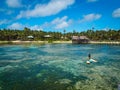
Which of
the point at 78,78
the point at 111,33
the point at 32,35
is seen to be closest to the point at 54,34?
the point at 32,35

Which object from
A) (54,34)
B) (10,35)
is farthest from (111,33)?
(10,35)

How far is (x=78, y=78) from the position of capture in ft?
86.5

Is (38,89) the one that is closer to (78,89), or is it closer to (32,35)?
(78,89)

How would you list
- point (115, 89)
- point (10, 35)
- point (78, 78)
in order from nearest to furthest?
point (115, 89)
point (78, 78)
point (10, 35)

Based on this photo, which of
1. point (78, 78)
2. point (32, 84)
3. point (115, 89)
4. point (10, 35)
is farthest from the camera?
point (10, 35)

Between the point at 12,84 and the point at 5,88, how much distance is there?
1616 mm

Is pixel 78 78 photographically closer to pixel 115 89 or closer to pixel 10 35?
pixel 115 89

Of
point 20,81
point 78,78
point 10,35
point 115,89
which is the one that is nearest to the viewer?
point 115,89

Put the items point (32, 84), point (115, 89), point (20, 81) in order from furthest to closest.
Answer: point (20, 81)
point (32, 84)
point (115, 89)

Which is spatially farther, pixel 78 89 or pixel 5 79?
pixel 5 79

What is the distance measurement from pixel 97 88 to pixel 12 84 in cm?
1100

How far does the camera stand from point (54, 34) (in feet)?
493

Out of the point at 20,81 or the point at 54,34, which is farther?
the point at 54,34

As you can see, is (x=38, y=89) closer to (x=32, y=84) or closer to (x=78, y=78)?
(x=32, y=84)
